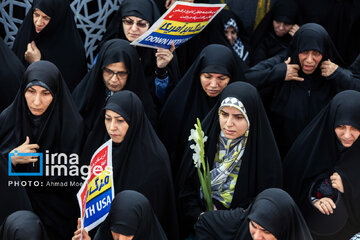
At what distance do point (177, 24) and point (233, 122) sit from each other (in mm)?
976

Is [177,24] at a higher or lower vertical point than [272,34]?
higher

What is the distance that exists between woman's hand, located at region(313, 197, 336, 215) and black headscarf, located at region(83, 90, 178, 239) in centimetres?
98

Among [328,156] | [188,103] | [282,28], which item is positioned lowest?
[328,156]

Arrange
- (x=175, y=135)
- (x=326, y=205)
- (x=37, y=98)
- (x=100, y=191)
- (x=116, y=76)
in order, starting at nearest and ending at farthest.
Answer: (x=100, y=191), (x=326, y=205), (x=37, y=98), (x=116, y=76), (x=175, y=135)

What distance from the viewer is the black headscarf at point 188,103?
5574mm

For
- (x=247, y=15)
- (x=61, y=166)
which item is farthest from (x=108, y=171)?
(x=247, y=15)

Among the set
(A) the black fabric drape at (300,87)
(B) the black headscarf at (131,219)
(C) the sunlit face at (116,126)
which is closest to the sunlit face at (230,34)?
(A) the black fabric drape at (300,87)

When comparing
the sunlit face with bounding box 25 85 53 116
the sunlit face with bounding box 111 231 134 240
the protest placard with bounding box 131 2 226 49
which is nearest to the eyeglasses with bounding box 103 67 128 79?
the protest placard with bounding box 131 2 226 49

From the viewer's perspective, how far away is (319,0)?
6.79 metres

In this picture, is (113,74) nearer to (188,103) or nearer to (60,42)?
(188,103)

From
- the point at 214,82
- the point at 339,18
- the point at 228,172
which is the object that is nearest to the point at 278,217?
the point at 228,172

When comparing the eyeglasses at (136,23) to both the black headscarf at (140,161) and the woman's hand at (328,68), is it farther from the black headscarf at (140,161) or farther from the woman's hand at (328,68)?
the woman's hand at (328,68)

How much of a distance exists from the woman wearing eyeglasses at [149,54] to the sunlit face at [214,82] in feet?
1.33

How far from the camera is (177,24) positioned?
17.7 ft
